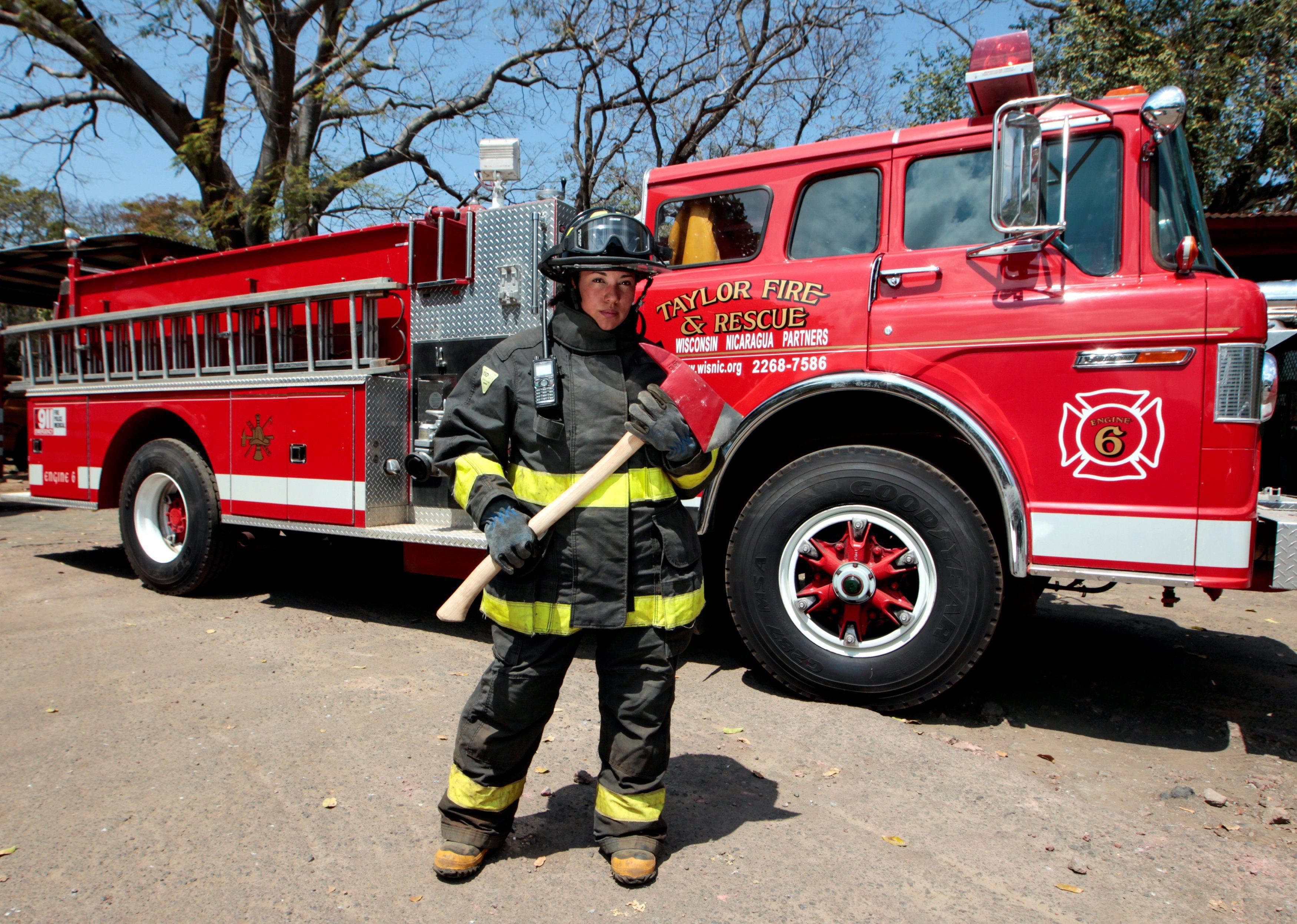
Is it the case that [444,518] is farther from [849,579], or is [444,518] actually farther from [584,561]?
[584,561]

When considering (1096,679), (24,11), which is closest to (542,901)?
(1096,679)

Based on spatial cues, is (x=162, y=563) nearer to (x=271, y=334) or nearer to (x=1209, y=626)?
(x=271, y=334)

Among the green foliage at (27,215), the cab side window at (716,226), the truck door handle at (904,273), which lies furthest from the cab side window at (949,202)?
the green foliage at (27,215)

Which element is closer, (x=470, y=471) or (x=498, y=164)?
Answer: (x=470, y=471)

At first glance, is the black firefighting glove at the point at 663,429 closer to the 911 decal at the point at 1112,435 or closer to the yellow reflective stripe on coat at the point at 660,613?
the yellow reflective stripe on coat at the point at 660,613

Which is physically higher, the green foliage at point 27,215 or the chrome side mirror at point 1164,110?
the green foliage at point 27,215

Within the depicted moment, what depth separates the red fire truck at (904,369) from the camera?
131 inches

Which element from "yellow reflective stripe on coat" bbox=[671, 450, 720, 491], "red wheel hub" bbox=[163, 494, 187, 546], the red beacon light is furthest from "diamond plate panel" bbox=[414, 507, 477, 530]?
the red beacon light

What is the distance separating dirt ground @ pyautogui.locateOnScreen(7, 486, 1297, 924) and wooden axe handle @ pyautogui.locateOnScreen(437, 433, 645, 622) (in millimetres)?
791

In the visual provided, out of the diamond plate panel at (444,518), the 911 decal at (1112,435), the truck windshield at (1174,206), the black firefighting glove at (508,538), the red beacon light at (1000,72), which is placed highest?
the red beacon light at (1000,72)

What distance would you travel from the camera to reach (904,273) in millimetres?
3859

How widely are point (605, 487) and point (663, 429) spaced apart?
0.83 ft

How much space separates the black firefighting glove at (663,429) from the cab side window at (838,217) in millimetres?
1974

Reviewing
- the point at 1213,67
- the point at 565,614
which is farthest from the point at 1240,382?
the point at 1213,67
